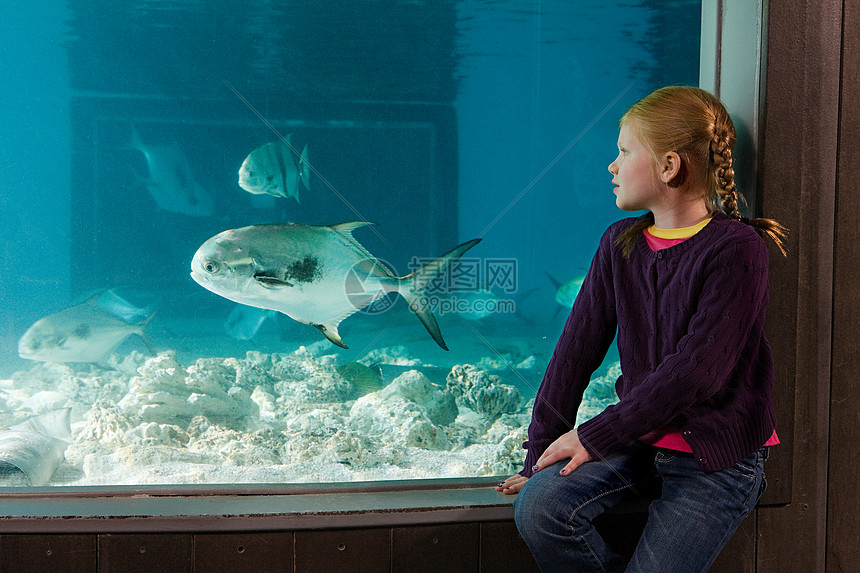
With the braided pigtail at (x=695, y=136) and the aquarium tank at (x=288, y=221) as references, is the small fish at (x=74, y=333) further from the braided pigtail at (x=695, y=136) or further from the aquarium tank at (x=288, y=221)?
the braided pigtail at (x=695, y=136)

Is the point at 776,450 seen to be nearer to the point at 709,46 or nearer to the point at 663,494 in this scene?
the point at 663,494

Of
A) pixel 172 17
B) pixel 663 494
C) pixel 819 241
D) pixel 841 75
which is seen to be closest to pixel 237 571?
pixel 663 494

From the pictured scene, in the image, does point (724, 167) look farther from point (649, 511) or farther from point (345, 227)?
point (345, 227)

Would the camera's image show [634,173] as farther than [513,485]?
No

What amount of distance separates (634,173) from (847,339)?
696mm

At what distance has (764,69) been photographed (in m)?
1.28

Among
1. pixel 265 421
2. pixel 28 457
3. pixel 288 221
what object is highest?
pixel 288 221

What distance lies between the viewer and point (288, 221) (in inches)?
212

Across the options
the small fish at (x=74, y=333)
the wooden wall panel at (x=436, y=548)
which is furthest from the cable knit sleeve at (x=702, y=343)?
the small fish at (x=74, y=333)

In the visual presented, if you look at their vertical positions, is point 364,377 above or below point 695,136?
below

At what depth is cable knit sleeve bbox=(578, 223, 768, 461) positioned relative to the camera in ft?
3.28

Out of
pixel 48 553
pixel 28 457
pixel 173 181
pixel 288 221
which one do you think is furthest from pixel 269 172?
pixel 173 181

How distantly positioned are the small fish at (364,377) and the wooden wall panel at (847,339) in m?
2.74

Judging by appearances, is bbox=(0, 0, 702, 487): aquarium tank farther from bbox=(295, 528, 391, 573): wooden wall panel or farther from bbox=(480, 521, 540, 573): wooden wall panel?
bbox=(480, 521, 540, 573): wooden wall panel
